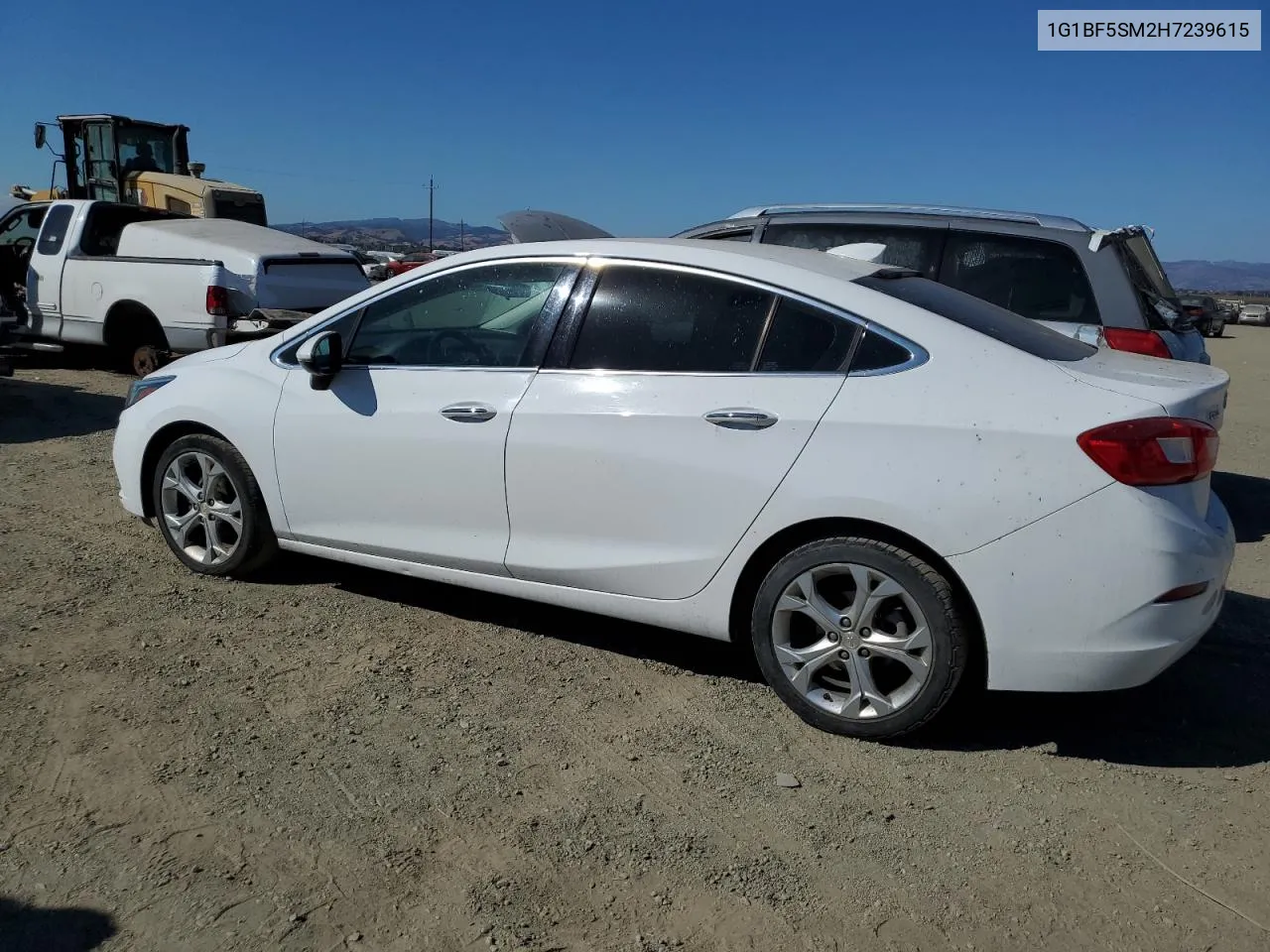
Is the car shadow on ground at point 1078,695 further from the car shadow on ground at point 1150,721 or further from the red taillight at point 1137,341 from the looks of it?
the red taillight at point 1137,341

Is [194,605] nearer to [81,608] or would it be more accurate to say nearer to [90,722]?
[81,608]

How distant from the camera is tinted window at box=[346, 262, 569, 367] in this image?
4.31 m

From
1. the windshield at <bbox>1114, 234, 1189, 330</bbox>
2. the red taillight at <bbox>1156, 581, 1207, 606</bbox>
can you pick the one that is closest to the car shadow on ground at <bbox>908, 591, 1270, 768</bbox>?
the red taillight at <bbox>1156, 581, 1207, 606</bbox>

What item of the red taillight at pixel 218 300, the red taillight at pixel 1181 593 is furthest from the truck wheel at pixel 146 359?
the red taillight at pixel 1181 593

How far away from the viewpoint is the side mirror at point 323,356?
14.9ft

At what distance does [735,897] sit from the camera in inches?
112

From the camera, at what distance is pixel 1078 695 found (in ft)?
13.6

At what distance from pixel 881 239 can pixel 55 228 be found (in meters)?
8.88

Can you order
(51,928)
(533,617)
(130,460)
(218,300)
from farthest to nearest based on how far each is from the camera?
(218,300), (130,460), (533,617), (51,928)

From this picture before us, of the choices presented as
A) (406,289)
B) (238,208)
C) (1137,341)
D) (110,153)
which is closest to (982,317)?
(406,289)

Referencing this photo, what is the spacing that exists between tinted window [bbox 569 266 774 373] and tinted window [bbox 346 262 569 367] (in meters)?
0.27

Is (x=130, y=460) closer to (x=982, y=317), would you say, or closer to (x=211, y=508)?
(x=211, y=508)

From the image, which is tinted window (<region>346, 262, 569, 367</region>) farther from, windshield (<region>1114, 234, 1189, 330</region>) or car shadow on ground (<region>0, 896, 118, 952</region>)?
windshield (<region>1114, 234, 1189, 330</region>)

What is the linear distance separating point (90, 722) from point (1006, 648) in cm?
306
